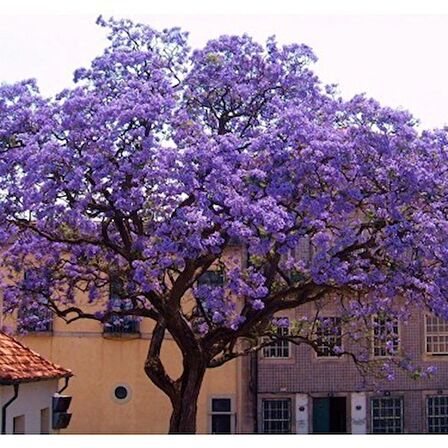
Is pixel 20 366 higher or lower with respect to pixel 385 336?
lower

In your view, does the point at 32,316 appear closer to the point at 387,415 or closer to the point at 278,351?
the point at 278,351

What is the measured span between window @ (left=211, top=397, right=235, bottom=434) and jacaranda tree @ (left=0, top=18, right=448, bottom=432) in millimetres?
8699

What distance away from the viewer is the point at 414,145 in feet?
57.7

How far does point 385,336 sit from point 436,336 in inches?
215

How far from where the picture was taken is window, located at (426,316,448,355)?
94.4 feet

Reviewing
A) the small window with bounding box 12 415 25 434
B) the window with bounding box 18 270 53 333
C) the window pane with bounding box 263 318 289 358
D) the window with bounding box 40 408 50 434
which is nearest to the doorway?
the window pane with bounding box 263 318 289 358

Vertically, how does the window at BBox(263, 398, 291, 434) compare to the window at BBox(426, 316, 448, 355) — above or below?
below

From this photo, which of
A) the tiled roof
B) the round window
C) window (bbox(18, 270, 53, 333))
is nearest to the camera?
the tiled roof

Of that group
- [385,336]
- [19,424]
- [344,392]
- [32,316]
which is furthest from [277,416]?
[19,424]

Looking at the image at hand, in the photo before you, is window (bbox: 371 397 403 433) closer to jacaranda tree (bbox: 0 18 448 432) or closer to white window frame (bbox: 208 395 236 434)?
white window frame (bbox: 208 395 236 434)

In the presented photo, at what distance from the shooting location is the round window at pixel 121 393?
27984 millimetres

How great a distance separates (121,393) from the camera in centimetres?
2803

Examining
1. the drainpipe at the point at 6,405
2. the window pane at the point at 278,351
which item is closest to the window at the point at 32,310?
the drainpipe at the point at 6,405

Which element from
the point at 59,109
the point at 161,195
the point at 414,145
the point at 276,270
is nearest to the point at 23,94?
the point at 59,109
